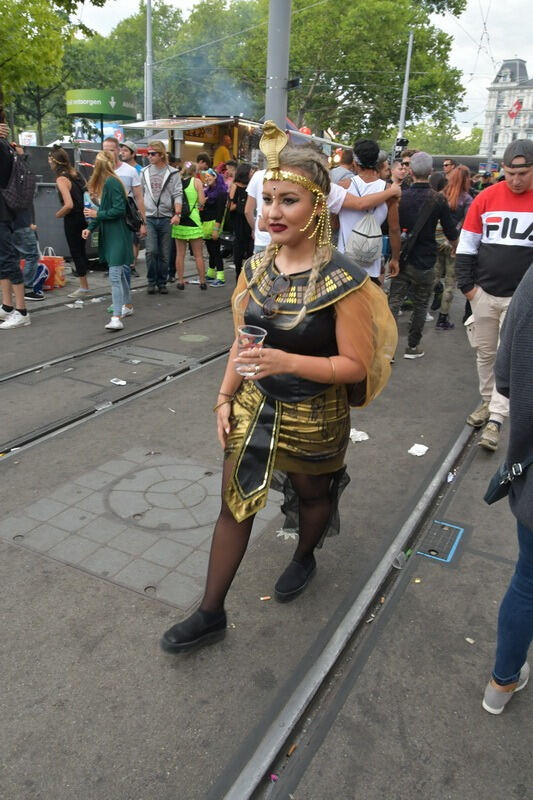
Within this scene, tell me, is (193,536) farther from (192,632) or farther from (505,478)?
(505,478)

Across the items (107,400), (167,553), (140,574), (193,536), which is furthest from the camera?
(107,400)

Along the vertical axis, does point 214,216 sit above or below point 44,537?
above

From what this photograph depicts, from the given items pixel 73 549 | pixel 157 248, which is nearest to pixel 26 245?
pixel 157 248

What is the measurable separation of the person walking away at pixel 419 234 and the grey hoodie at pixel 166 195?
3641mm

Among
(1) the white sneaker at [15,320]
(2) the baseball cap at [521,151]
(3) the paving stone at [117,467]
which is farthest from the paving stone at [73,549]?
(1) the white sneaker at [15,320]

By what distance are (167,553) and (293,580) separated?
2.31 ft

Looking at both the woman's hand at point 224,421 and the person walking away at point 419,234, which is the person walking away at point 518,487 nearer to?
the woman's hand at point 224,421

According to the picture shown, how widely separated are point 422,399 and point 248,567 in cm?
304

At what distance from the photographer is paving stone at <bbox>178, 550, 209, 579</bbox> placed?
3105 millimetres

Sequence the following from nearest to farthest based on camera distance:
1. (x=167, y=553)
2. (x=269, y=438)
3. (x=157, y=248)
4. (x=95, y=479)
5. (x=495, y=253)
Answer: (x=269, y=438) < (x=167, y=553) < (x=95, y=479) < (x=495, y=253) < (x=157, y=248)

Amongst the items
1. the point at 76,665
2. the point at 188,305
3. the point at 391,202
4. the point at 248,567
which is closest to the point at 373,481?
the point at 248,567

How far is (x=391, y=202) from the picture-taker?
18.6 feet

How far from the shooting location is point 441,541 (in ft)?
11.6

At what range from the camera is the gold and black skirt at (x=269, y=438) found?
8.06 feet
